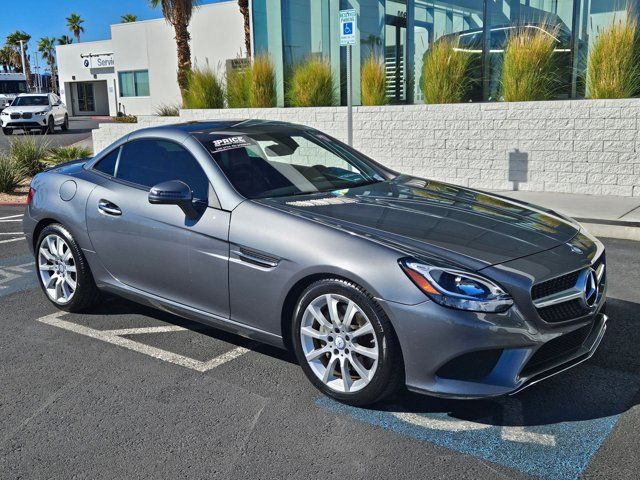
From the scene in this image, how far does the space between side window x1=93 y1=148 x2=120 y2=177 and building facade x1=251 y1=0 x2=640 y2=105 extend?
893 centimetres

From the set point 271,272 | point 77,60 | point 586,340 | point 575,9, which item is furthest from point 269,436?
point 77,60

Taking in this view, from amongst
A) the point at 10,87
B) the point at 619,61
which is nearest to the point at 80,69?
the point at 10,87

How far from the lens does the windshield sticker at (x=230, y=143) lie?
177 inches

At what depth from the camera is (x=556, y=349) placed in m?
3.33

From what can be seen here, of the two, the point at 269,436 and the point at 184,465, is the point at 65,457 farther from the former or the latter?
the point at 269,436

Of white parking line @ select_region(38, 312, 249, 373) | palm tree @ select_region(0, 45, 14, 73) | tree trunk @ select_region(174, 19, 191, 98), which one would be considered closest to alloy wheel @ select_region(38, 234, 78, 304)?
white parking line @ select_region(38, 312, 249, 373)

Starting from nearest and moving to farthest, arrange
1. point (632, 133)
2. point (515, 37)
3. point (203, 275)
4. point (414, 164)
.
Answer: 1. point (203, 275)
2. point (632, 133)
3. point (515, 37)
4. point (414, 164)

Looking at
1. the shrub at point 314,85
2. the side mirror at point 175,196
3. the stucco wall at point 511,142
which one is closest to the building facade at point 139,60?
the shrub at point 314,85

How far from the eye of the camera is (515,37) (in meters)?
11.6

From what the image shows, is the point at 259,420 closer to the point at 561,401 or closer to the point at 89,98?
the point at 561,401

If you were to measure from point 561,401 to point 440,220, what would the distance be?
47.4 inches

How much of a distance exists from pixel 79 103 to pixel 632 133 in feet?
159

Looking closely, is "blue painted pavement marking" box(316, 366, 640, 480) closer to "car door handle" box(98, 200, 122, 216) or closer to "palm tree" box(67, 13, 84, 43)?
"car door handle" box(98, 200, 122, 216)

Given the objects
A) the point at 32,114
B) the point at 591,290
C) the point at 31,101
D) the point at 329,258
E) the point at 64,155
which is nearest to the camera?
the point at 329,258
